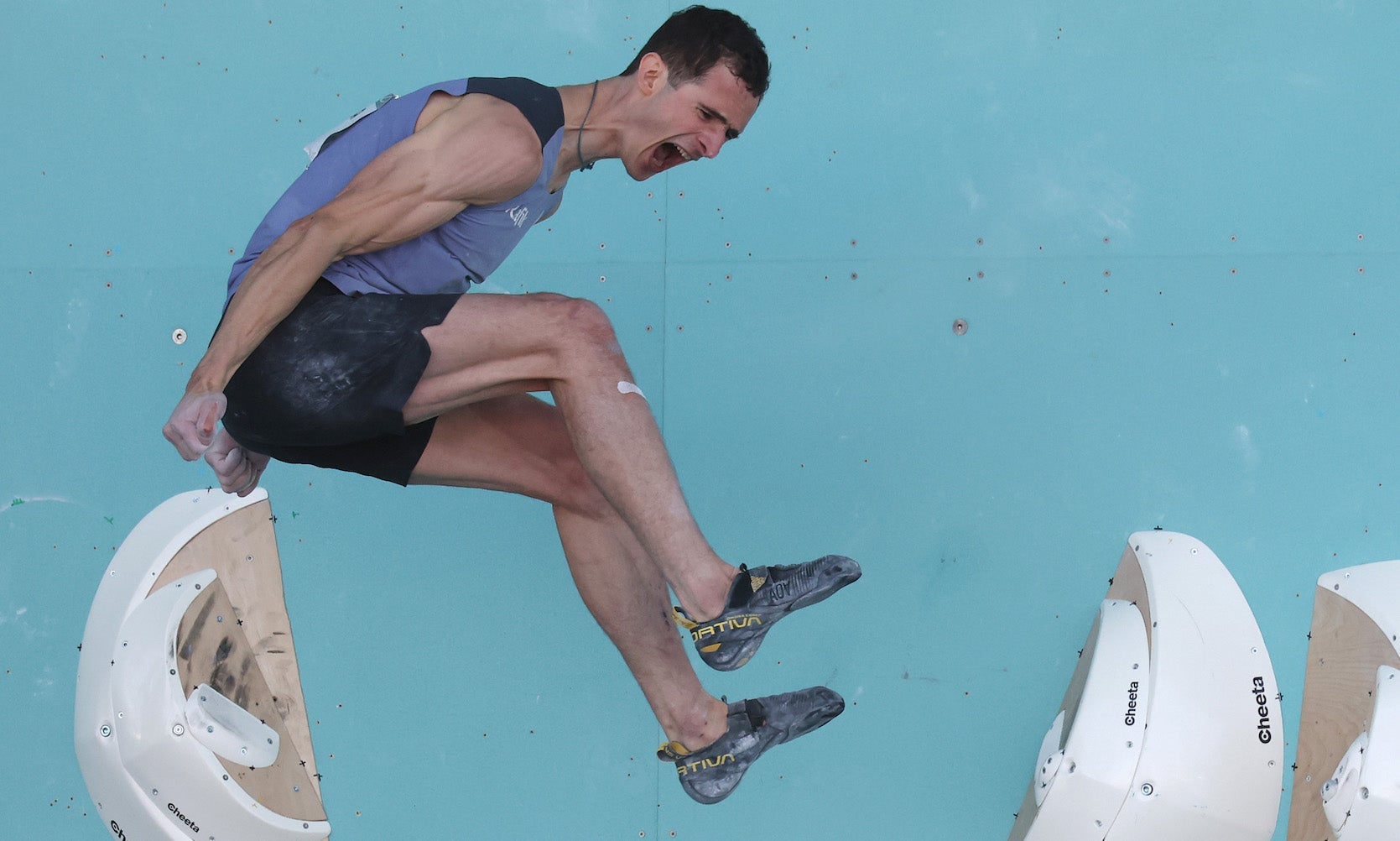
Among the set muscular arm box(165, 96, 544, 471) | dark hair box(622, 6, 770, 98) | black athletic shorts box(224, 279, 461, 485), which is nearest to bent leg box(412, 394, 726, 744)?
black athletic shorts box(224, 279, 461, 485)

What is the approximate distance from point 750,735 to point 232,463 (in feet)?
2.88

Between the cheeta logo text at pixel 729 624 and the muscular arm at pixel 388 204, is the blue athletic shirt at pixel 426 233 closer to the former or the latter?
the muscular arm at pixel 388 204

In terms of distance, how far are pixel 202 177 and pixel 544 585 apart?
1217mm

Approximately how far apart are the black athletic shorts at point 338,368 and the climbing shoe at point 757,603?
1.64 ft

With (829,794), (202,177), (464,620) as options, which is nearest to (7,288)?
(202,177)

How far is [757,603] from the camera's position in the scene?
1625 millimetres

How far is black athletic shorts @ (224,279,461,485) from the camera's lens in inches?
65.1

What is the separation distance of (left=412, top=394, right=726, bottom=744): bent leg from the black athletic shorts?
0.78ft

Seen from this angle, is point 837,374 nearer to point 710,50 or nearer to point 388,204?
point 710,50

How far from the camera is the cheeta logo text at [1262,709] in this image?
181cm

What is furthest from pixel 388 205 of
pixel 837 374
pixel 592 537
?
pixel 837 374

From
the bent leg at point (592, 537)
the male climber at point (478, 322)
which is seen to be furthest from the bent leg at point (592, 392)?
the bent leg at point (592, 537)

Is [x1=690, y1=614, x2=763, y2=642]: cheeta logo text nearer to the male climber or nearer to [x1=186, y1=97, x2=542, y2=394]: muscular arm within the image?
the male climber

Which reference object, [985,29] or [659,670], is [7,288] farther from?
[985,29]
